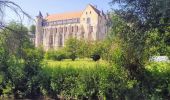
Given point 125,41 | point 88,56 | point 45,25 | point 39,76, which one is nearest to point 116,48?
point 125,41

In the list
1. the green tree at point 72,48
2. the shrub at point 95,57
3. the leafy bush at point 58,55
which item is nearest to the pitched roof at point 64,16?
the leafy bush at point 58,55

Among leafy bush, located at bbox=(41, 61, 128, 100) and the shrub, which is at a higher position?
the shrub

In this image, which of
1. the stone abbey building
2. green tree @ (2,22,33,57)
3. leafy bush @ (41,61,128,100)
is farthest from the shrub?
green tree @ (2,22,33,57)

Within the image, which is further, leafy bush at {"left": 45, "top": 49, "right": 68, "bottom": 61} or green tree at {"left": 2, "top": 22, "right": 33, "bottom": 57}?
leafy bush at {"left": 45, "top": 49, "right": 68, "bottom": 61}

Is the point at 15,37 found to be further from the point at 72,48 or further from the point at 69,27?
the point at 69,27

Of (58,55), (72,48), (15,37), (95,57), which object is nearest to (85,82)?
(15,37)

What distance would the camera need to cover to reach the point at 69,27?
128 m

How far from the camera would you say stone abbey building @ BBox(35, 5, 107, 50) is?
113m

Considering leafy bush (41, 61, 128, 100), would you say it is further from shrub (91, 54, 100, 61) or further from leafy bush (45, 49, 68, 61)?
leafy bush (45, 49, 68, 61)

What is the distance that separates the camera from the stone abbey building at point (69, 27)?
113m

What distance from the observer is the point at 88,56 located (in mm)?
68375

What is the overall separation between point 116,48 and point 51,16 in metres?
128

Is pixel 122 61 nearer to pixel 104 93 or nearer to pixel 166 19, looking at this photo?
pixel 104 93

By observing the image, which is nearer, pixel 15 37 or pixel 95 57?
pixel 15 37
